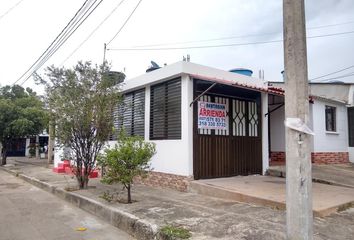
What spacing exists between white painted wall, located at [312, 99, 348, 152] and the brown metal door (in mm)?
3452

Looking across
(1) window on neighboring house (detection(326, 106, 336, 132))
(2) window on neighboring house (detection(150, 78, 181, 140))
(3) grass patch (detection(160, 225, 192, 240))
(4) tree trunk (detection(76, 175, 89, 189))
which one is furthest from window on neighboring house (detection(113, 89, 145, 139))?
(1) window on neighboring house (detection(326, 106, 336, 132))

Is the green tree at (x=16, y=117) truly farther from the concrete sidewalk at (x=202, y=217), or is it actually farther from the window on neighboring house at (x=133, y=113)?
the concrete sidewalk at (x=202, y=217)

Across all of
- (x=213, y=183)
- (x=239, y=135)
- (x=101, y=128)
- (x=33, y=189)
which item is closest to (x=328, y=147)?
(x=239, y=135)

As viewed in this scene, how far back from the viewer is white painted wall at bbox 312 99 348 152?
13.1 meters

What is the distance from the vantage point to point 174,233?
16.9ft

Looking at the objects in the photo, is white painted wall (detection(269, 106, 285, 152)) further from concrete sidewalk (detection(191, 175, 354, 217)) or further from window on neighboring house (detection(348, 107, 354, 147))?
window on neighboring house (detection(348, 107, 354, 147))

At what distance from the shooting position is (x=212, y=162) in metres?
9.60

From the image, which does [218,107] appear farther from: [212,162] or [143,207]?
[143,207]

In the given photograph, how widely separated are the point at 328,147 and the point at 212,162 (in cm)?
659

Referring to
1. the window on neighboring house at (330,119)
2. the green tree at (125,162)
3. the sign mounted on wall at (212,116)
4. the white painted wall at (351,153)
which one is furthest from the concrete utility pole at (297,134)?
the white painted wall at (351,153)

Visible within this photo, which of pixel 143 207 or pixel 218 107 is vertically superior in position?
pixel 218 107

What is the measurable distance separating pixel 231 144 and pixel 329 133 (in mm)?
5835

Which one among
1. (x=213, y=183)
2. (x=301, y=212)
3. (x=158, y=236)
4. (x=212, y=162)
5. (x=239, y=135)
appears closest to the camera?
(x=301, y=212)

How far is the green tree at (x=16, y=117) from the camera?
21.5 m
